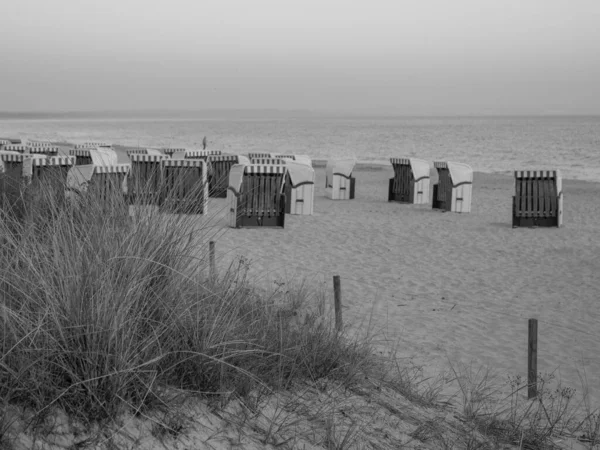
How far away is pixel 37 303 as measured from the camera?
130 inches

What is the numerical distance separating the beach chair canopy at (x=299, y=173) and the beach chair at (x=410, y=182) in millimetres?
3409

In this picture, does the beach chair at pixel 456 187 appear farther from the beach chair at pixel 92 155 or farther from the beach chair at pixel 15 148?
the beach chair at pixel 15 148

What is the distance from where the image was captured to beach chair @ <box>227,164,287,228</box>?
518 inches

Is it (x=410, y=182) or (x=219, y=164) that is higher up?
(x=219, y=164)

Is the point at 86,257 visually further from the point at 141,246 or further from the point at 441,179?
the point at 441,179

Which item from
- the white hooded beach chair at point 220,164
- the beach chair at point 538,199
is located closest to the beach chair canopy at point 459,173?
the beach chair at point 538,199

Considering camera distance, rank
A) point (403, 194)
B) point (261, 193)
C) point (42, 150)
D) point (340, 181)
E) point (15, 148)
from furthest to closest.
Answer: point (15, 148) < point (42, 150) < point (340, 181) < point (403, 194) < point (261, 193)

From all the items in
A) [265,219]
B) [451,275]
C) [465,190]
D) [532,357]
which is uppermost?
[465,190]

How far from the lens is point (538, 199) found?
14156 mm

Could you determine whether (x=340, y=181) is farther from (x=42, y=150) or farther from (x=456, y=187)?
(x=42, y=150)

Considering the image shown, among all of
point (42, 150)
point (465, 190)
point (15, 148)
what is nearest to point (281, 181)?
point (465, 190)

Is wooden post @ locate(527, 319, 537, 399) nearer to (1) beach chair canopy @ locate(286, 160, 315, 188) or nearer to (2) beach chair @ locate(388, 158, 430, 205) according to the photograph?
(1) beach chair canopy @ locate(286, 160, 315, 188)

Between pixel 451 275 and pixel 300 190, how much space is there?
19.1 ft

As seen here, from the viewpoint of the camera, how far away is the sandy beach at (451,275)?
664 cm
